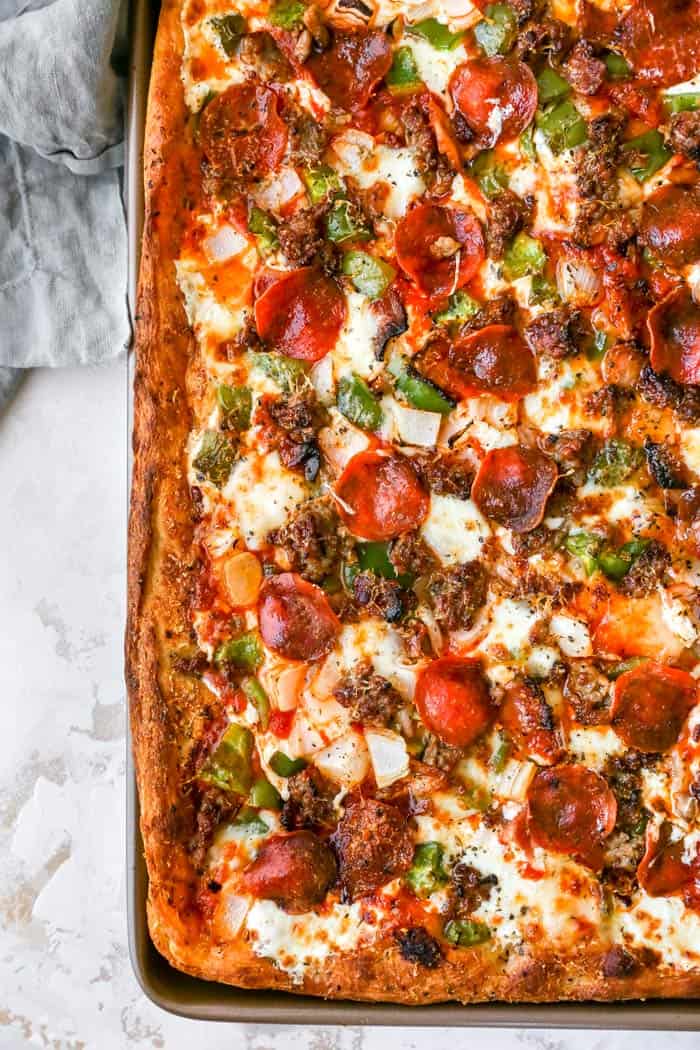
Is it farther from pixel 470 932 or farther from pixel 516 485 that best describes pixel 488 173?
pixel 470 932

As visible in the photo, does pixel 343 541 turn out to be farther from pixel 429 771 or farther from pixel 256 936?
pixel 256 936

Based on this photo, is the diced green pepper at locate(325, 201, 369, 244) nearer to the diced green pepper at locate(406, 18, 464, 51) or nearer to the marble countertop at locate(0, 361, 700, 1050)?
the diced green pepper at locate(406, 18, 464, 51)

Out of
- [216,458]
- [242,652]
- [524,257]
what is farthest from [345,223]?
[242,652]

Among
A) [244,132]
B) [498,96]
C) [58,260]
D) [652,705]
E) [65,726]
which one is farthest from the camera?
[65,726]

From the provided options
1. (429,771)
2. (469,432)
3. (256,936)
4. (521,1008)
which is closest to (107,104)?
(469,432)

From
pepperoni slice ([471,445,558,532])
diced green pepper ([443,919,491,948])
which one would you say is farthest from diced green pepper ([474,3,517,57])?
diced green pepper ([443,919,491,948])
